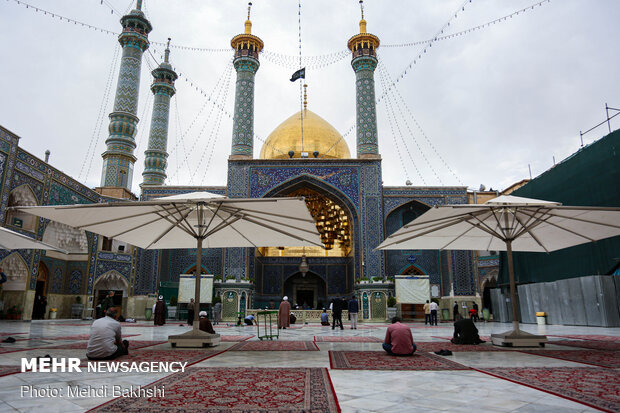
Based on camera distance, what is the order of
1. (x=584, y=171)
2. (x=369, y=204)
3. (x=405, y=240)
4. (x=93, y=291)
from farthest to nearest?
1. (x=369, y=204)
2. (x=93, y=291)
3. (x=584, y=171)
4. (x=405, y=240)

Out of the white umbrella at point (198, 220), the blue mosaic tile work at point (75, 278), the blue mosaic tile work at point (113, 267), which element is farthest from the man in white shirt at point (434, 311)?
the blue mosaic tile work at point (75, 278)

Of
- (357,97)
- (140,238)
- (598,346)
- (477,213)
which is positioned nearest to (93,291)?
(140,238)

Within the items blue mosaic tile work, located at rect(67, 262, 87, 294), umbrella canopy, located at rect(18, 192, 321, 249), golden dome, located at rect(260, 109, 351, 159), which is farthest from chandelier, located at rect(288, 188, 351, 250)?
umbrella canopy, located at rect(18, 192, 321, 249)

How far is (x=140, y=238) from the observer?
6590 millimetres

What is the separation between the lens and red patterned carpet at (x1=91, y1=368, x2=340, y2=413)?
2311 mm

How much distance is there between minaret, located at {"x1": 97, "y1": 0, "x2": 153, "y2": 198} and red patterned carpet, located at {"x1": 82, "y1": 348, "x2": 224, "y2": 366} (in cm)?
1493

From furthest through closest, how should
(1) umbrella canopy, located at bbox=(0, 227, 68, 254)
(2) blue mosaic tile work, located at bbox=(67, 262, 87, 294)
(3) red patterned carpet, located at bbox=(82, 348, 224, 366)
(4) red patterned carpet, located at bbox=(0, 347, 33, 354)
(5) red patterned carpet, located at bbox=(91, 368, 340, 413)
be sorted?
(2) blue mosaic tile work, located at bbox=(67, 262, 87, 294), (1) umbrella canopy, located at bbox=(0, 227, 68, 254), (4) red patterned carpet, located at bbox=(0, 347, 33, 354), (3) red patterned carpet, located at bbox=(82, 348, 224, 366), (5) red patterned carpet, located at bbox=(91, 368, 340, 413)

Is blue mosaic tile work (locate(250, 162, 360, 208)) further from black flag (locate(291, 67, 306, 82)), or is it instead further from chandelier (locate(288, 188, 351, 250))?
black flag (locate(291, 67, 306, 82))

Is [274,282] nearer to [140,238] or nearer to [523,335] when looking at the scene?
[140,238]

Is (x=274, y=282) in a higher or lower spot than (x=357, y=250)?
lower

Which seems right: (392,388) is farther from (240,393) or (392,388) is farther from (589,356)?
(589,356)

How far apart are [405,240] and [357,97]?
43.7 feet

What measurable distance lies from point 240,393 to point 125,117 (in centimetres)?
1896

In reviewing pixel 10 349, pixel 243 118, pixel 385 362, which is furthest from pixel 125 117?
pixel 385 362
